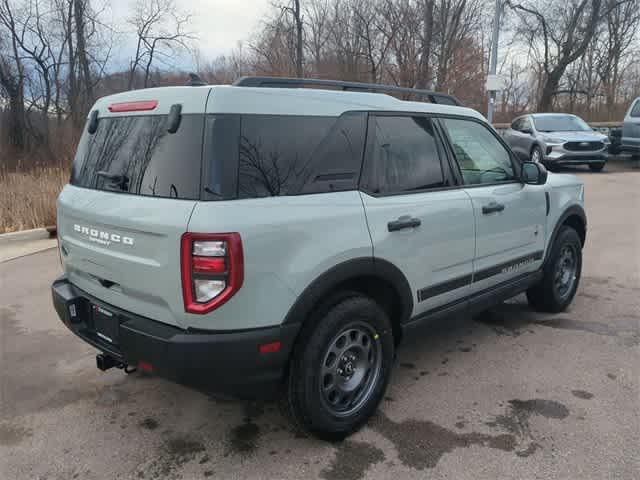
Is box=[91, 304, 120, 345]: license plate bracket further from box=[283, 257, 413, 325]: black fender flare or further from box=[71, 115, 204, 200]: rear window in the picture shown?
box=[283, 257, 413, 325]: black fender flare

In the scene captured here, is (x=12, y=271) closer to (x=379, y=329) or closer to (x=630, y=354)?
(x=379, y=329)

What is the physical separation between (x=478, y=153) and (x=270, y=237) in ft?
6.96

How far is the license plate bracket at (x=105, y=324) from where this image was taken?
103 inches

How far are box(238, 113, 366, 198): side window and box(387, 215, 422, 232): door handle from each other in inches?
12.3

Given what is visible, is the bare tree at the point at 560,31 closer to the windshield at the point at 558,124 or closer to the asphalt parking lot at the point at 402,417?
the windshield at the point at 558,124

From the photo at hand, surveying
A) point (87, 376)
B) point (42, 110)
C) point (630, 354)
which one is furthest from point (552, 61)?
point (87, 376)

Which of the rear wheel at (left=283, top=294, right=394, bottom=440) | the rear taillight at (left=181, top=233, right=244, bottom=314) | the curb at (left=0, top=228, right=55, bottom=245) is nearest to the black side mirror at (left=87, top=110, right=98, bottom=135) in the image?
the rear taillight at (left=181, top=233, right=244, bottom=314)

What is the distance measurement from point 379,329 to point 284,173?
106 centimetres

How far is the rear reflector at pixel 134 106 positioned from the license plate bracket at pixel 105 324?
1.07m

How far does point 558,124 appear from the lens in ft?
50.2

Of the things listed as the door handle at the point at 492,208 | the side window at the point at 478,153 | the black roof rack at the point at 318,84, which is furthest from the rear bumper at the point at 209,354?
the side window at the point at 478,153

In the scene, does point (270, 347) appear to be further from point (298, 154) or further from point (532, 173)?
point (532, 173)

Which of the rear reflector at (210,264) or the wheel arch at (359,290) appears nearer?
the rear reflector at (210,264)

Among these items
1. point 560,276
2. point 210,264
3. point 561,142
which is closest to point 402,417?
point 210,264
